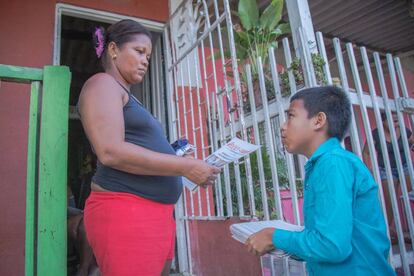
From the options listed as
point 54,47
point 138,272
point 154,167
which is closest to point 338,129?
point 154,167

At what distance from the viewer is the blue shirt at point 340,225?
104cm

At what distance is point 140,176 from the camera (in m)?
1.31

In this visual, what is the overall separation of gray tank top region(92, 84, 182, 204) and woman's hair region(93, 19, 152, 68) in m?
0.29

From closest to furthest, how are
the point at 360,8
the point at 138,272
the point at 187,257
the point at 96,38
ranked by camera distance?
1. the point at 138,272
2. the point at 96,38
3. the point at 187,257
4. the point at 360,8

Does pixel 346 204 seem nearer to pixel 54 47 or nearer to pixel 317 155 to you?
pixel 317 155

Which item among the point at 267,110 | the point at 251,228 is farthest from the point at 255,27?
the point at 251,228

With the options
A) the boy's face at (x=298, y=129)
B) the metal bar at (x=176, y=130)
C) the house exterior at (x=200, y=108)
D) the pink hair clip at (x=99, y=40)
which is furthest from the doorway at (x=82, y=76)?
the boy's face at (x=298, y=129)

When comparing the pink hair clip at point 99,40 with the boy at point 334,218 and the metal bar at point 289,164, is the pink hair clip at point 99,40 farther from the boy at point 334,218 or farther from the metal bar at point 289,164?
the metal bar at point 289,164

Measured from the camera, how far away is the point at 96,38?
5.11 ft

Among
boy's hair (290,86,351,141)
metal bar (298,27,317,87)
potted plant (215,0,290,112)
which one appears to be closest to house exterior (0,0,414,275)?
metal bar (298,27,317,87)

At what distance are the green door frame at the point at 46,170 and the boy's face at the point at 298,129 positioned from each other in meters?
0.86

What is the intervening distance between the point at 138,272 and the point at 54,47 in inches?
104

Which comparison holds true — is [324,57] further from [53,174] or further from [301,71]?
[53,174]

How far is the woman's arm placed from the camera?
3.84ft
